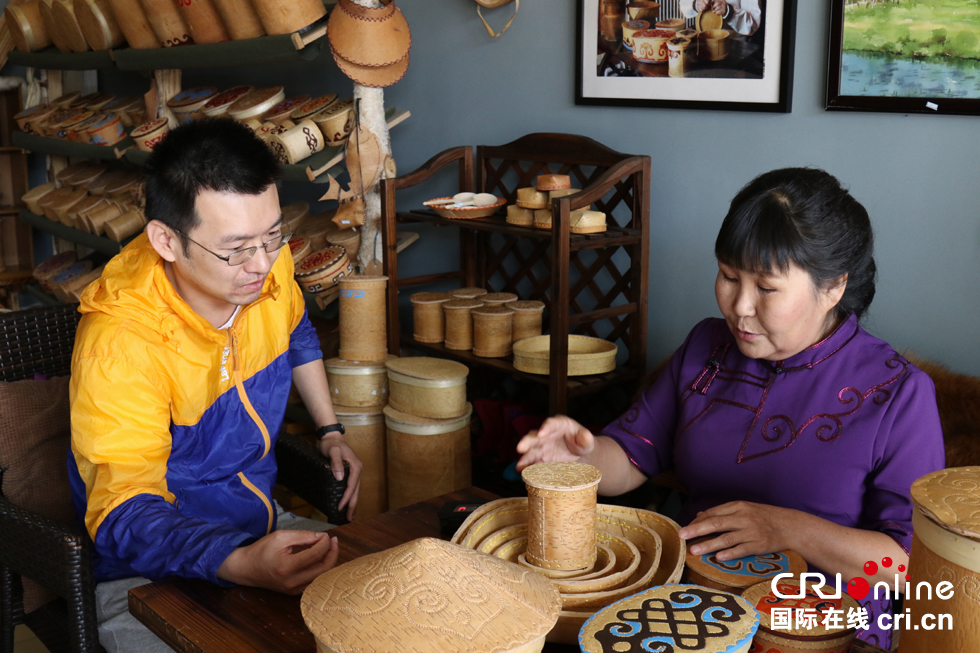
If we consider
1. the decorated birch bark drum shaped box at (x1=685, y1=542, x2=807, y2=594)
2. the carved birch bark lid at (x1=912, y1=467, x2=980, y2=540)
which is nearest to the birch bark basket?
the decorated birch bark drum shaped box at (x1=685, y1=542, x2=807, y2=594)

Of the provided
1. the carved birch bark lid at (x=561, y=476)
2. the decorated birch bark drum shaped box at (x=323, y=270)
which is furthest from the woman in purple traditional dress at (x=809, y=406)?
the decorated birch bark drum shaped box at (x=323, y=270)

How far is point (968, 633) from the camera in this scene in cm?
76

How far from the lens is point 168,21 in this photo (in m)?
3.71

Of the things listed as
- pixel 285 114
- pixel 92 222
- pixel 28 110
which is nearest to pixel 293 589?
pixel 285 114

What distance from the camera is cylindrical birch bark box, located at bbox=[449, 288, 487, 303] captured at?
3080 mm

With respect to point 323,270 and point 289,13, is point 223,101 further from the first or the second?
point 323,270

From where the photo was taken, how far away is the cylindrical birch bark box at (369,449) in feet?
9.89

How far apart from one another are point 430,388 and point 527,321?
0.40 m

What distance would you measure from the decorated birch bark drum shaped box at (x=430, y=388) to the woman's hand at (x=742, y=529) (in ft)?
5.05

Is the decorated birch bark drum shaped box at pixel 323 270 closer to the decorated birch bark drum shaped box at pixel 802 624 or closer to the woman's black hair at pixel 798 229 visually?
the woman's black hair at pixel 798 229

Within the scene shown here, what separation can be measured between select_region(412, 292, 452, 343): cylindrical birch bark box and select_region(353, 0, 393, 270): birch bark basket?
1.04 feet

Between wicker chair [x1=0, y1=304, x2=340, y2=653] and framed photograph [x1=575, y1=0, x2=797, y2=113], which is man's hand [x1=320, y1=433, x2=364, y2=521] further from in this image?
framed photograph [x1=575, y1=0, x2=797, y2=113]

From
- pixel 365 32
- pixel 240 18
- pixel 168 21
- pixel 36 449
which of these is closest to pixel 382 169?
pixel 365 32

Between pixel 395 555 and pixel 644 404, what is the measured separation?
1.01 meters
